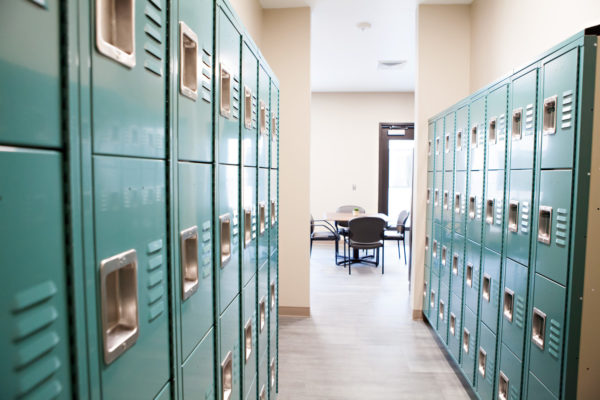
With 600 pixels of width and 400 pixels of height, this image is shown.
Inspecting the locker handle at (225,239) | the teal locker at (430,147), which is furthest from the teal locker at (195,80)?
the teal locker at (430,147)

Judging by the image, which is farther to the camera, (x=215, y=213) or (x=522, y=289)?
(x=522, y=289)

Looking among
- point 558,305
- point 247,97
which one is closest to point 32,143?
point 247,97

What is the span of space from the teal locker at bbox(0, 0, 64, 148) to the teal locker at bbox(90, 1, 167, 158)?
0.27 feet

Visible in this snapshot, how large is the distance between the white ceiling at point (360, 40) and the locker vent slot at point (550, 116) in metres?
2.56

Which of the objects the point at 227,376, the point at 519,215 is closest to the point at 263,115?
the point at 227,376

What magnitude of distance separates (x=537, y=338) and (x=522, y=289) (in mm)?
230

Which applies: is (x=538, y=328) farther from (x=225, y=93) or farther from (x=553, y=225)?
(x=225, y=93)

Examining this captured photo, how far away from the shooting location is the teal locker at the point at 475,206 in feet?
7.91

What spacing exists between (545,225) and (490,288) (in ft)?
2.27

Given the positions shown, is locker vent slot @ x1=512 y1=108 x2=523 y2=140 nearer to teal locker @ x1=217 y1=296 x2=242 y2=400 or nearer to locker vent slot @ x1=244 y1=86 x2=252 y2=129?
locker vent slot @ x1=244 y1=86 x2=252 y2=129

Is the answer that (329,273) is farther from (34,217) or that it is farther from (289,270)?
(34,217)

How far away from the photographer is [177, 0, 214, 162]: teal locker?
97cm

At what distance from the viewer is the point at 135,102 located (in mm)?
767

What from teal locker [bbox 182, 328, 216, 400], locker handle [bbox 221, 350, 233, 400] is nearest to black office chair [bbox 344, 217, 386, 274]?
locker handle [bbox 221, 350, 233, 400]
